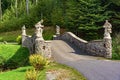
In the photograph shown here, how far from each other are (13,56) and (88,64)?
39.5ft

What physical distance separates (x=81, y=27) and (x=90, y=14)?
1735 millimetres

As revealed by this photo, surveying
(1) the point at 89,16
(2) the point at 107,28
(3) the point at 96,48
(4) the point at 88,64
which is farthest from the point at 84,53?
(1) the point at 89,16

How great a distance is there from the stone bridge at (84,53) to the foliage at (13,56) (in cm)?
98

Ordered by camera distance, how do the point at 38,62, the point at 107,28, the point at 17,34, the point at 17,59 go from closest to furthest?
1. the point at 38,62
2. the point at 107,28
3. the point at 17,59
4. the point at 17,34

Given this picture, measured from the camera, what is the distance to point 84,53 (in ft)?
95.9

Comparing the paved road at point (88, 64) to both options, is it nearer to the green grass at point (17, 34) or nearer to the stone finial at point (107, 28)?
the stone finial at point (107, 28)

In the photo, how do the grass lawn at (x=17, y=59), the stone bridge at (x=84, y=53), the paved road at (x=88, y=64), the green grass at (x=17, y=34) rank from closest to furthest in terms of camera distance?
1. the paved road at (x=88, y=64)
2. the stone bridge at (x=84, y=53)
3. the grass lawn at (x=17, y=59)
4. the green grass at (x=17, y=34)

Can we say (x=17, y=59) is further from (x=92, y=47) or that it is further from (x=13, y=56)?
(x=92, y=47)

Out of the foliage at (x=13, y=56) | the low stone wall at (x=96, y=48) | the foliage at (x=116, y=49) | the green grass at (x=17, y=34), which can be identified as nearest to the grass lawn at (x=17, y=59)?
the foliage at (x=13, y=56)

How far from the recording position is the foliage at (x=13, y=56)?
31.8m

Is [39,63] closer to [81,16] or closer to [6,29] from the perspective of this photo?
[81,16]

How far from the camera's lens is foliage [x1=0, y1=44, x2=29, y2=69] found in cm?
3183

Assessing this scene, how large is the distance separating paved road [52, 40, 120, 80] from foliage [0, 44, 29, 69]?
346 centimetres

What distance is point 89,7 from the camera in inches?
1464
